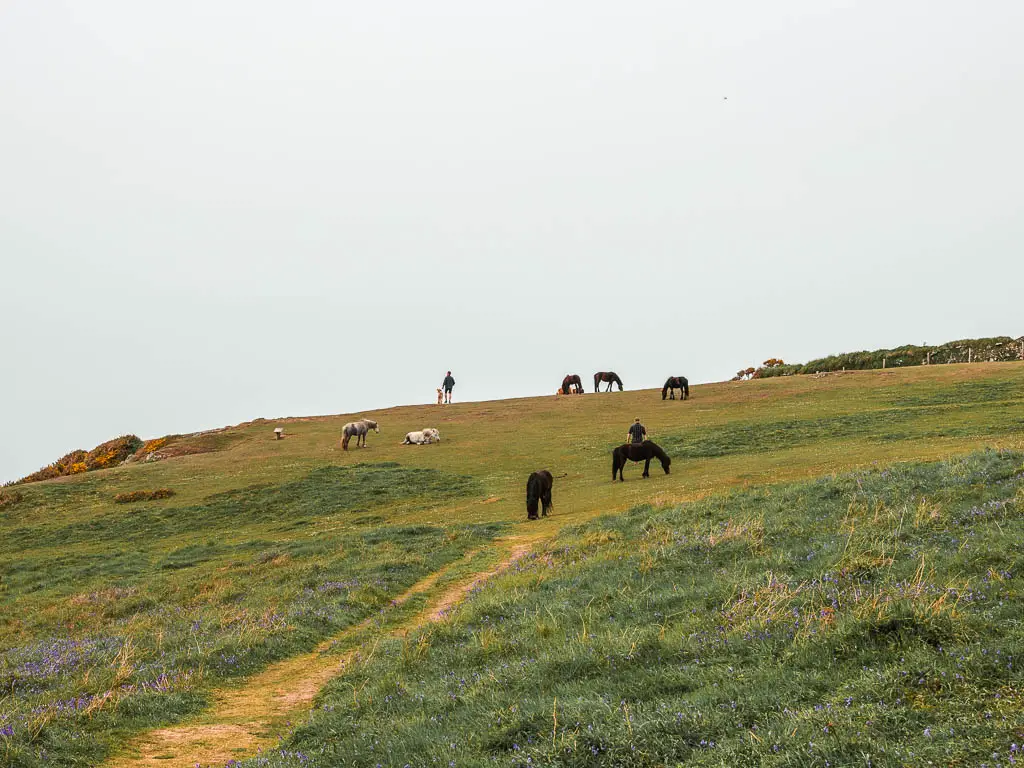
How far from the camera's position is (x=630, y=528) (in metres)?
17.9

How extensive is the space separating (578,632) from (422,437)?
132ft

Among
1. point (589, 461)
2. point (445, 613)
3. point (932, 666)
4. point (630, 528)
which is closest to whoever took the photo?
point (932, 666)

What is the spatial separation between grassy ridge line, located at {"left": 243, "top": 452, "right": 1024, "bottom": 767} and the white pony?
3586 centimetres

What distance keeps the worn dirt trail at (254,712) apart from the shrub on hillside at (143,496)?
101 feet

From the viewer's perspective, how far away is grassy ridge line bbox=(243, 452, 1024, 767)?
556 centimetres

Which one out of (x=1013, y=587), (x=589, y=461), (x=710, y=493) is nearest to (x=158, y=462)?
(x=589, y=461)

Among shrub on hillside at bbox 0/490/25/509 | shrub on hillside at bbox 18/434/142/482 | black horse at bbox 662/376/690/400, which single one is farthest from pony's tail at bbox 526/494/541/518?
shrub on hillside at bbox 18/434/142/482

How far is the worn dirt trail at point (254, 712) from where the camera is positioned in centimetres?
831

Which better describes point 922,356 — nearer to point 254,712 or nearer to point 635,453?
point 635,453

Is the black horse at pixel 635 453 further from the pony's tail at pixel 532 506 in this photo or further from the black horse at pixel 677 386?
the black horse at pixel 677 386

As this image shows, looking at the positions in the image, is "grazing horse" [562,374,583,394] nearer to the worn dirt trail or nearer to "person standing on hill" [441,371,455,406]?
"person standing on hill" [441,371,455,406]

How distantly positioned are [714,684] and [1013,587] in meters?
3.77

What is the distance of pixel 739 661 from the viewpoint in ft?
24.0

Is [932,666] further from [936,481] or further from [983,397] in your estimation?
[983,397]
